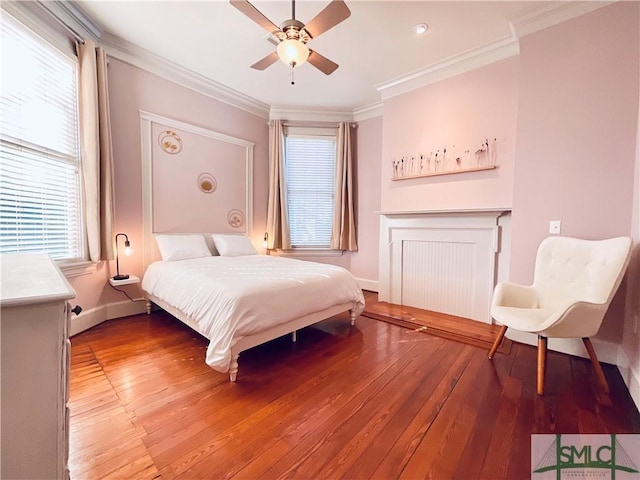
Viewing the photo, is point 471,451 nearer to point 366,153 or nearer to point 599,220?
point 599,220

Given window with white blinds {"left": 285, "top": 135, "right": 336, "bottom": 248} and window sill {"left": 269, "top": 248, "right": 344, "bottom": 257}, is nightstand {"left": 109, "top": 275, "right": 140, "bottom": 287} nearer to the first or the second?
window sill {"left": 269, "top": 248, "right": 344, "bottom": 257}

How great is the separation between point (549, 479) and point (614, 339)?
1.52 meters

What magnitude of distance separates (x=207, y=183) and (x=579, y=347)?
420cm

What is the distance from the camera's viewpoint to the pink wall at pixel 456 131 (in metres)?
2.63

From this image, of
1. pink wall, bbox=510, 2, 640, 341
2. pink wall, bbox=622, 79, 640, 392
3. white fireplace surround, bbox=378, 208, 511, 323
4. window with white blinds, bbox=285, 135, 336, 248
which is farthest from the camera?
window with white blinds, bbox=285, 135, 336, 248

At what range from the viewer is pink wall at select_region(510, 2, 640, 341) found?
1882mm

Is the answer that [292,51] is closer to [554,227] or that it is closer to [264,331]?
[264,331]

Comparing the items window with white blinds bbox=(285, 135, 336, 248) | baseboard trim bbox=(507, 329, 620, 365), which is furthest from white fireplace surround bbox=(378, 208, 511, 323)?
window with white blinds bbox=(285, 135, 336, 248)

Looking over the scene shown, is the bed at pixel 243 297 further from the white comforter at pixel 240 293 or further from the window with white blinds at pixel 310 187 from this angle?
the window with white blinds at pixel 310 187

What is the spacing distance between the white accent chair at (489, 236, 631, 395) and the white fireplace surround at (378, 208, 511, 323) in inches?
22.8

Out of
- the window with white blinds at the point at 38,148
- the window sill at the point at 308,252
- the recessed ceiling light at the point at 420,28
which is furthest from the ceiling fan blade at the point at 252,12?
the window sill at the point at 308,252

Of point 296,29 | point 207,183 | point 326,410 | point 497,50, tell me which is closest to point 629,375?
point 326,410

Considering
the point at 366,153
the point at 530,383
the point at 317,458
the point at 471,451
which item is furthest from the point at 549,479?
the point at 366,153

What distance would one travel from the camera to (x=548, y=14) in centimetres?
214
